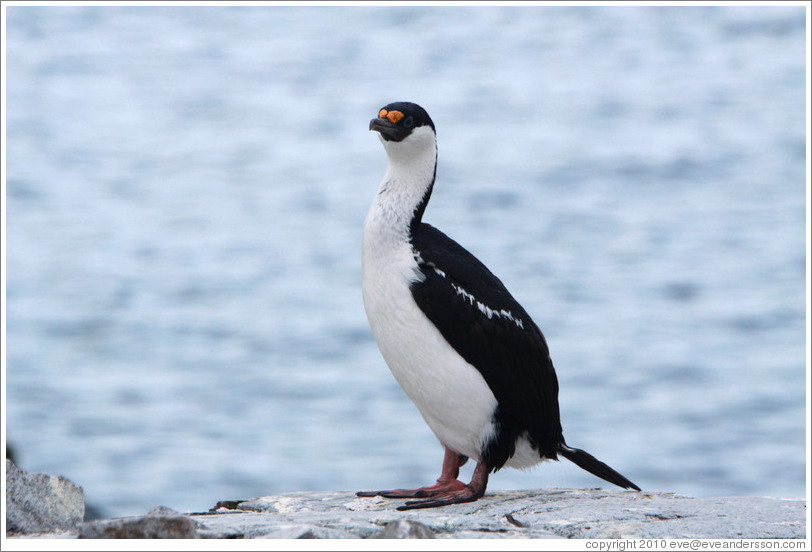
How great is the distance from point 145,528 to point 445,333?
7.03 feet

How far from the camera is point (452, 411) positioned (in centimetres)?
679

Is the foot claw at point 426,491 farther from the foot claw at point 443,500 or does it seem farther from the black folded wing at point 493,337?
the black folded wing at point 493,337

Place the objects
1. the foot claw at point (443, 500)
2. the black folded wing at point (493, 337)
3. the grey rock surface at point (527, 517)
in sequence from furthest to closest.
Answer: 1. the black folded wing at point (493, 337)
2. the foot claw at point (443, 500)
3. the grey rock surface at point (527, 517)

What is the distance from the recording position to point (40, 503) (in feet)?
19.9

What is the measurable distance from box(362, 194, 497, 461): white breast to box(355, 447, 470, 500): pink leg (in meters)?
0.18

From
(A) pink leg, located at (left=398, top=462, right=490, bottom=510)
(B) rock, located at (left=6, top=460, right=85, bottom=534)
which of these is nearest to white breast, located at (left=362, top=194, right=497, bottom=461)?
(A) pink leg, located at (left=398, top=462, right=490, bottom=510)

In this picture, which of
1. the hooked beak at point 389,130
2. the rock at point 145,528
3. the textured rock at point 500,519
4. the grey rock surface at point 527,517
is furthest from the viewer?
the hooked beak at point 389,130

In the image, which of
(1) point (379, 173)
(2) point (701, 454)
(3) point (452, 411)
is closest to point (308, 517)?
(3) point (452, 411)

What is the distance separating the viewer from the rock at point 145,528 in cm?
521

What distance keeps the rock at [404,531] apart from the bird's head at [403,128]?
2.35 metres

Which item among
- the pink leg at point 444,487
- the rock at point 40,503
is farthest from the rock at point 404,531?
the rock at point 40,503

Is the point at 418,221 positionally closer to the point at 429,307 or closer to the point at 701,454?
the point at 429,307

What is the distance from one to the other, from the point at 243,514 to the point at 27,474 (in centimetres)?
111

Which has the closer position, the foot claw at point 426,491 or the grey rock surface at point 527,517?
the grey rock surface at point 527,517
